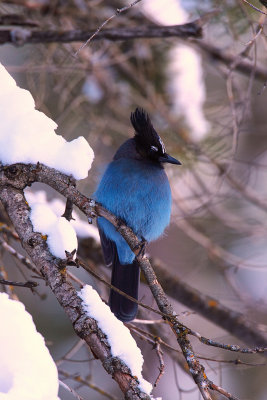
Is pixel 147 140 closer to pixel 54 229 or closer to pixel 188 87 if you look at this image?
pixel 54 229

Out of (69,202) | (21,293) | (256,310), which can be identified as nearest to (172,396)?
(256,310)

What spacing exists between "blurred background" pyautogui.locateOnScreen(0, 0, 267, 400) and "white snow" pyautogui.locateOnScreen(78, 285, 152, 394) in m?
1.76

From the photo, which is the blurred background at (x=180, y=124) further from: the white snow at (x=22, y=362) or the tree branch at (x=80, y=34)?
the white snow at (x=22, y=362)

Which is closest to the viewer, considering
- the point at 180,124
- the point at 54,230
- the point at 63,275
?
the point at 63,275

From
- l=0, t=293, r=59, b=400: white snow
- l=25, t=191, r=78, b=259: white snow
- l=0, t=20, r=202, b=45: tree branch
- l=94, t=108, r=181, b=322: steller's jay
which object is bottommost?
l=0, t=293, r=59, b=400: white snow

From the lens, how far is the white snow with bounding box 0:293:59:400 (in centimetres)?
176

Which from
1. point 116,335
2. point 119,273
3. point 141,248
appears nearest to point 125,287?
point 119,273

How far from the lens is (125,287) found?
4156mm

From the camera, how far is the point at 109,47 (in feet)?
17.8

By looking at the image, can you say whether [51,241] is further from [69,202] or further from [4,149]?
[4,149]

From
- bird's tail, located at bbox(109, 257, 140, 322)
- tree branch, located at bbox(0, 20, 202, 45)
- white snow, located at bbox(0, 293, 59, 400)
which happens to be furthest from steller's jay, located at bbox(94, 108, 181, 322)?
white snow, located at bbox(0, 293, 59, 400)

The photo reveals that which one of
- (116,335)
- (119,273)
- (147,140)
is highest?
(147,140)

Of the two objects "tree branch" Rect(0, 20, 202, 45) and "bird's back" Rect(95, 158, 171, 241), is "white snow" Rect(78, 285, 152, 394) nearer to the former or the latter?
"bird's back" Rect(95, 158, 171, 241)

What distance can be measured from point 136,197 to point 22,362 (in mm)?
2154
